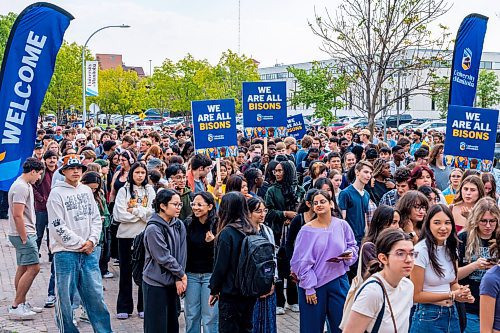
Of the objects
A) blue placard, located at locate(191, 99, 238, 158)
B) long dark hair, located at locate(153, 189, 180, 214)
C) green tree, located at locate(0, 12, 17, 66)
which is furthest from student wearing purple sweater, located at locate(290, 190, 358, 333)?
green tree, located at locate(0, 12, 17, 66)

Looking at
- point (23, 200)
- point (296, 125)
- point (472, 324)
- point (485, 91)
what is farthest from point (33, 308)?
point (485, 91)

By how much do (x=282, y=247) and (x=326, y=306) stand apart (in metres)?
1.92

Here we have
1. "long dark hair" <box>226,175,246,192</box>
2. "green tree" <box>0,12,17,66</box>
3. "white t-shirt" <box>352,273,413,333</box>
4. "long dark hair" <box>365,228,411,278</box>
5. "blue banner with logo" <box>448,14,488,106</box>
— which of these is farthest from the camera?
"green tree" <box>0,12,17,66</box>

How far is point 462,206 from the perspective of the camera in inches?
329

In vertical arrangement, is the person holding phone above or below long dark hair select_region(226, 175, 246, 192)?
below

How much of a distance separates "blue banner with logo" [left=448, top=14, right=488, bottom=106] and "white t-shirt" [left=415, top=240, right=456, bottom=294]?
8082mm

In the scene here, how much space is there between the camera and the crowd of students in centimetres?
541

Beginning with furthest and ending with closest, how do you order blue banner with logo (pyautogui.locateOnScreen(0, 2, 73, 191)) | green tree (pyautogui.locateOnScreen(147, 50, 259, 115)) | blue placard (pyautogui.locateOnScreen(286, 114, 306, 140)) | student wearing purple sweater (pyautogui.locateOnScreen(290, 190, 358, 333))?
green tree (pyautogui.locateOnScreen(147, 50, 259, 115)), blue placard (pyautogui.locateOnScreen(286, 114, 306, 140)), blue banner with logo (pyautogui.locateOnScreen(0, 2, 73, 191)), student wearing purple sweater (pyautogui.locateOnScreen(290, 190, 358, 333))

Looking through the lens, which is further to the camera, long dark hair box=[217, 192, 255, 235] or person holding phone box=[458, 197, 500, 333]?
long dark hair box=[217, 192, 255, 235]

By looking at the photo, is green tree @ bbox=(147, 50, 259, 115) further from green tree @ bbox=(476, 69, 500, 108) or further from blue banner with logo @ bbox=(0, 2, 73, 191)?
blue banner with logo @ bbox=(0, 2, 73, 191)

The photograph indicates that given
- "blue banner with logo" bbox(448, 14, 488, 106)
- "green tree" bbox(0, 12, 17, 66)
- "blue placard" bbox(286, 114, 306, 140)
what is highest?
"green tree" bbox(0, 12, 17, 66)

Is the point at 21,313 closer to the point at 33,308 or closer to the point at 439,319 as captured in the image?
the point at 33,308

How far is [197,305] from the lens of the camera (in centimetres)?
802

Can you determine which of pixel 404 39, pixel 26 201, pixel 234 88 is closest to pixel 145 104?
pixel 234 88
